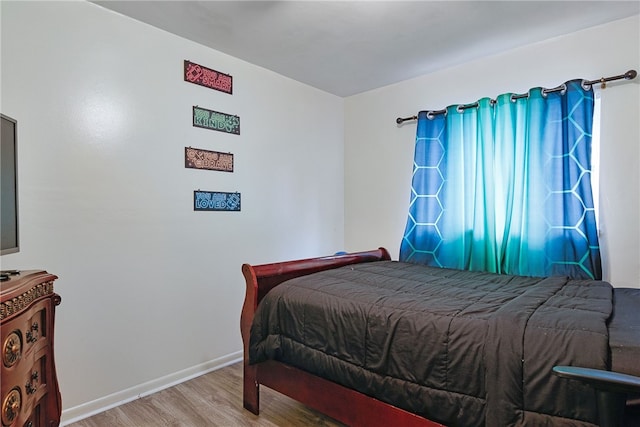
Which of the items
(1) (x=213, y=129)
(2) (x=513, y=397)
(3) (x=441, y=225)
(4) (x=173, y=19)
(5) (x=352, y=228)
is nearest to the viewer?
(2) (x=513, y=397)

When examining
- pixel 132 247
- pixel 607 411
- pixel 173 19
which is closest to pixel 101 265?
pixel 132 247

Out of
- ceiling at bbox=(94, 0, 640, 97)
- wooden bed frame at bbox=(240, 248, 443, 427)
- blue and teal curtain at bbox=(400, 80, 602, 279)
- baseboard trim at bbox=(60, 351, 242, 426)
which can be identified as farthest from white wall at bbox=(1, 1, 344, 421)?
blue and teal curtain at bbox=(400, 80, 602, 279)

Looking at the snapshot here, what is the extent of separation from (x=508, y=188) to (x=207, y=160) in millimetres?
2297

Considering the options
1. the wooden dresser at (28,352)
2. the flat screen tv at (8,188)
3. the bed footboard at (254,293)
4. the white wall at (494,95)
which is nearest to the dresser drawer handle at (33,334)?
the wooden dresser at (28,352)

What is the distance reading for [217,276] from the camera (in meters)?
2.74

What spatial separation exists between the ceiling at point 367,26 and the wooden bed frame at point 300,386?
1587 millimetres

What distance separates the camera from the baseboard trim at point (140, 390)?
2.02 metres

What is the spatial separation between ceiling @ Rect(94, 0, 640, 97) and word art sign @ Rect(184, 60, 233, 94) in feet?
0.60

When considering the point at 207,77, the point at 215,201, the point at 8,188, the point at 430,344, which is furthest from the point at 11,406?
the point at 207,77

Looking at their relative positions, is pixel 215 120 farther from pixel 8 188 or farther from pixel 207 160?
pixel 8 188

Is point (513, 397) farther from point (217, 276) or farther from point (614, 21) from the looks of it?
point (614, 21)

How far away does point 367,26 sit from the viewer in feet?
7.71

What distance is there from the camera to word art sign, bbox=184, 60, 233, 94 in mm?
2553

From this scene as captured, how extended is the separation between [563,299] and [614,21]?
1.96m
